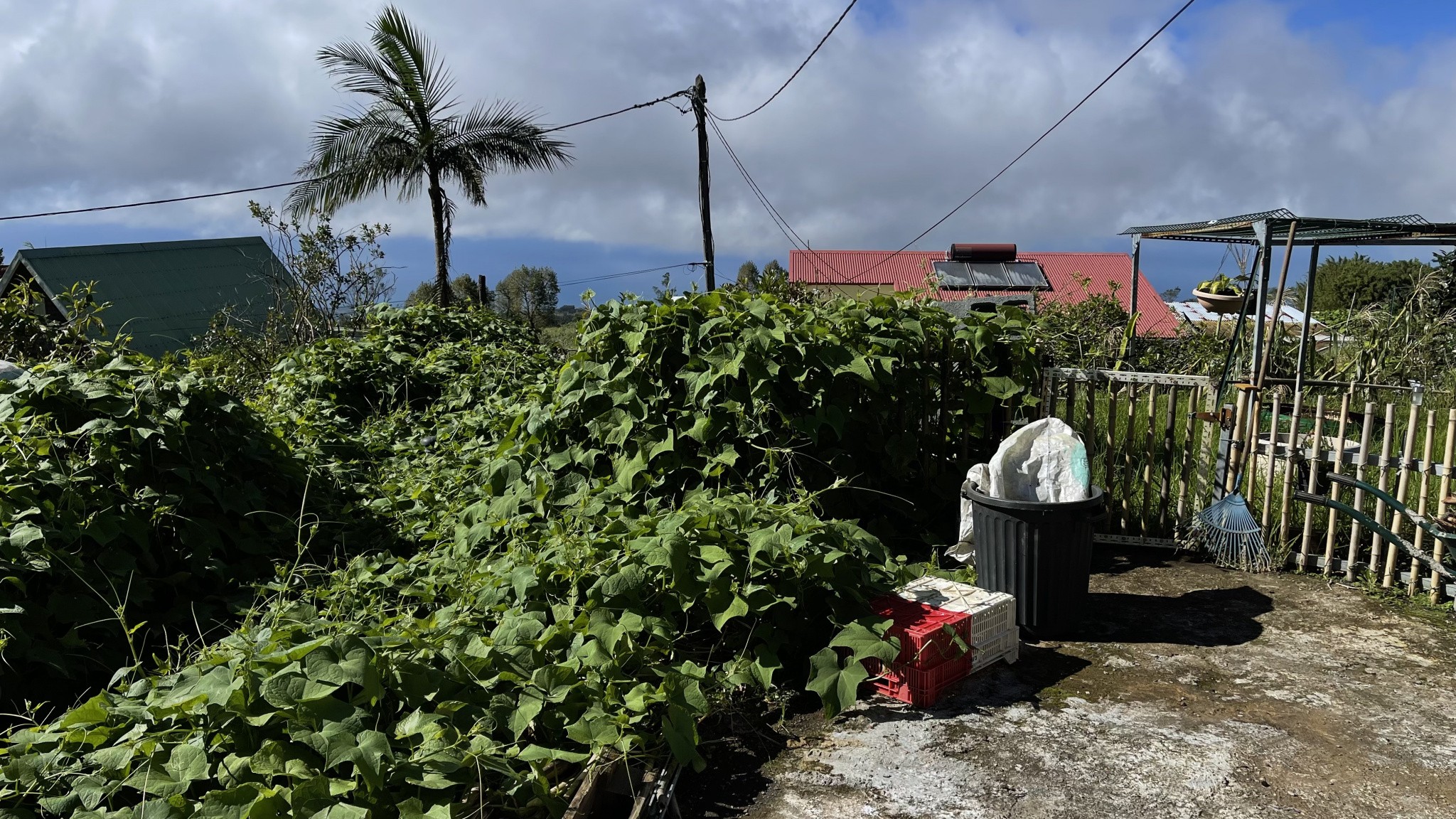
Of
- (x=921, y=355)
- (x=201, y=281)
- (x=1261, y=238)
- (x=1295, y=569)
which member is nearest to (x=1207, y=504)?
(x=1295, y=569)

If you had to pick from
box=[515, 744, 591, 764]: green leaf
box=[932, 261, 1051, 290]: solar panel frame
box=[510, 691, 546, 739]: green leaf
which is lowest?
box=[515, 744, 591, 764]: green leaf

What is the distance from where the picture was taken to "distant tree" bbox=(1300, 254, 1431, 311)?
39875 millimetres

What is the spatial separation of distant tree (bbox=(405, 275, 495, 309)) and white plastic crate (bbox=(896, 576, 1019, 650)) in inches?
372

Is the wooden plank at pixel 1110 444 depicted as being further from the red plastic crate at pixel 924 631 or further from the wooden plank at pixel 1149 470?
the red plastic crate at pixel 924 631

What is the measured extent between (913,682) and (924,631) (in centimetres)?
24

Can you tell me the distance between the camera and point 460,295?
3175cm

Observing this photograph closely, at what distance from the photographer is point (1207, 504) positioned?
689 centimetres

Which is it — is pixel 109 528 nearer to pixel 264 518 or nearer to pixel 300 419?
pixel 264 518

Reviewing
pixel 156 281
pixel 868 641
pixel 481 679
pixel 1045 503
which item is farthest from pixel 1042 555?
pixel 156 281

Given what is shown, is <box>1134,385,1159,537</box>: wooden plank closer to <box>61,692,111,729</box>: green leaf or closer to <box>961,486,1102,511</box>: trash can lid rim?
<box>961,486,1102,511</box>: trash can lid rim

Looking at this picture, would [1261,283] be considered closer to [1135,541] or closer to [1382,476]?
[1382,476]

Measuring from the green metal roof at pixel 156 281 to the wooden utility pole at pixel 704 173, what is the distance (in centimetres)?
1113

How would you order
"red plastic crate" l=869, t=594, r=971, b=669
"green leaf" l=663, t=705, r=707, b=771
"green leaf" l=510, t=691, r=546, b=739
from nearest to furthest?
"green leaf" l=510, t=691, r=546, b=739, "green leaf" l=663, t=705, r=707, b=771, "red plastic crate" l=869, t=594, r=971, b=669

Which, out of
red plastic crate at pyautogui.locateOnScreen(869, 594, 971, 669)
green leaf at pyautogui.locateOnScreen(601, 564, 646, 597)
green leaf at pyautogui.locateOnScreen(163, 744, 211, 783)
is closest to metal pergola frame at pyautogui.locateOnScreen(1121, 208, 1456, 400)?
red plastic crate at pyautogui.locateOnScreen(869, 594, 971, 669)
